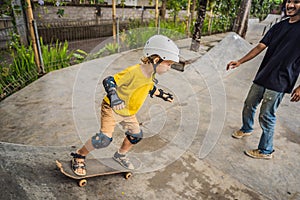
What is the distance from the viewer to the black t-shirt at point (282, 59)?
210 centimetres

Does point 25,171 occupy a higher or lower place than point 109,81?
lower

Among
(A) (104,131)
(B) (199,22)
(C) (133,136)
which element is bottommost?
(C) (133,136)

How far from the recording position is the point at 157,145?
2557 millimetres

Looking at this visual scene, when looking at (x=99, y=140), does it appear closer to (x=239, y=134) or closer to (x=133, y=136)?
(x=133, y=136)

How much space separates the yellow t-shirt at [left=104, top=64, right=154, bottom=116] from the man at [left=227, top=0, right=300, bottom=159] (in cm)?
134

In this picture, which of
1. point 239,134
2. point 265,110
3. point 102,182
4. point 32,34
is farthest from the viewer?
point 32,34

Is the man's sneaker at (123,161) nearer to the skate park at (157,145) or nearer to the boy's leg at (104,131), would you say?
the skate park at (157,145)

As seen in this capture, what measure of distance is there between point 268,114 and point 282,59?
577 millimetres

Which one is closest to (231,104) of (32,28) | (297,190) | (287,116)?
(287,116)

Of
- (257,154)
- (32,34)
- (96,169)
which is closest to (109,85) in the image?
(96,169)

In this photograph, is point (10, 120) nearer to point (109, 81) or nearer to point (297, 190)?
point (109, 81)

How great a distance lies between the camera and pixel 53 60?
14.6ft

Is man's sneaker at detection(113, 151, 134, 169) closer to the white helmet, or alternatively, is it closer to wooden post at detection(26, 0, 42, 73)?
the white helmet

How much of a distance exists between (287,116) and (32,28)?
456 centimetres
